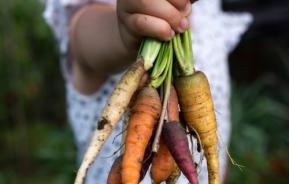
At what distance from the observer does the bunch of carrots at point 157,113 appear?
93 cm

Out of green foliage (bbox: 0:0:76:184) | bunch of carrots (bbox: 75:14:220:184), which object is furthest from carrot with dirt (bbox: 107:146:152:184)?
green foliage (bbox: 0:0:76:184)

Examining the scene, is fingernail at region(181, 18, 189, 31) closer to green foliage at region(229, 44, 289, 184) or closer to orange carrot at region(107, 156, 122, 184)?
orange carrot at region(107, 156, 122, 184)

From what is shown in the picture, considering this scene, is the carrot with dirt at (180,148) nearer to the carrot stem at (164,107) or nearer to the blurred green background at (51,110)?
the carrot stem at (164,107)

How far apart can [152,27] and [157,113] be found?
5.0 inches

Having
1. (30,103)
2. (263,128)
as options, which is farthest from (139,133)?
(30,103)

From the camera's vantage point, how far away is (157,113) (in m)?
0.96

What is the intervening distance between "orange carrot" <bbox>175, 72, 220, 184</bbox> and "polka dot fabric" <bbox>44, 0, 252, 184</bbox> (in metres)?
0.40

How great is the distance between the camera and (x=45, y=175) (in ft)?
8.43

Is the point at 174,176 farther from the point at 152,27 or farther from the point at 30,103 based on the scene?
the point at 30,103

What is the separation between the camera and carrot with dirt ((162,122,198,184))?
0.93 metres

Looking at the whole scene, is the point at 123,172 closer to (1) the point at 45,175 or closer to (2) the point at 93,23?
(2) the point at 93,23

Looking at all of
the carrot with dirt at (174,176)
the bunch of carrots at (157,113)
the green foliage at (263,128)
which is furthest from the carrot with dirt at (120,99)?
the green foliage at (263,128)

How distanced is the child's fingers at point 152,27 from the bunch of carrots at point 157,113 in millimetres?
21

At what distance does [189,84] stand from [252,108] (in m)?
1.80
